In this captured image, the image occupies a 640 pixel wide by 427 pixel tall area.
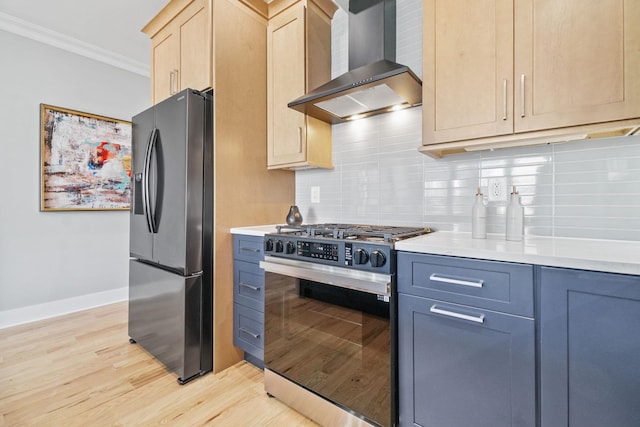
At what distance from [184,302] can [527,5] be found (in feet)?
7.74

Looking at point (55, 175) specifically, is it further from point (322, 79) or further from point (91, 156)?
point (322, 79)

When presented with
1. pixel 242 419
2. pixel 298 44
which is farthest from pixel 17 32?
pixel 242 419

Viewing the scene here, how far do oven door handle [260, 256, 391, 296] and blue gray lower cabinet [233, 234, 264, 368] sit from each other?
20 centimetres

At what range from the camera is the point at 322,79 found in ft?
7.30

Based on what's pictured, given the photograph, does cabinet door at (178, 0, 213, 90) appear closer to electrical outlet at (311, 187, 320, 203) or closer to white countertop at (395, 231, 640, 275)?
electrical outlet at (311, 187, 320, 203)

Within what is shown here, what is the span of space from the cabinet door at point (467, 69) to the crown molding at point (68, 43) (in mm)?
3403

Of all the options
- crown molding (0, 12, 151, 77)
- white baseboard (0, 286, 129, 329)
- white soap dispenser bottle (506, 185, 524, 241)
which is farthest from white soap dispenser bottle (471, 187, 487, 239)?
crown molding (0, 12, 151, 77)

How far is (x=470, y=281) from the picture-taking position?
3.66 ft

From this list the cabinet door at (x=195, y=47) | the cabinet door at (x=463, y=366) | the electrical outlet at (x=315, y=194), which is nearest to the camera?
the cabinet door at (x=463, y=366)

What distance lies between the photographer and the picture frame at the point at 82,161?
2865 millimetres

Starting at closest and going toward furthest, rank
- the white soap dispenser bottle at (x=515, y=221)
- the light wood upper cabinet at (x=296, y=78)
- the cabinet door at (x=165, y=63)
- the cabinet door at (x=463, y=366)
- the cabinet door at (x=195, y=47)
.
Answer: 1. the cabinet door at (x=463, y=366)
2. the white soap dispenser bottle at (x=515, y=221)
3. the cabinet door at (x=195, y=47)
4. the light wood upper cabinet at (x=296, y=78)
5. the cabinet door at (x=165, y=63)

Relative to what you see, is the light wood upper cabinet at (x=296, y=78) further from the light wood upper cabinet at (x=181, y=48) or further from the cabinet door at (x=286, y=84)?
the light wood upper cabinet at (x=181, y=48)

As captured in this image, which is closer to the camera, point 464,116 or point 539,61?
point 539,61

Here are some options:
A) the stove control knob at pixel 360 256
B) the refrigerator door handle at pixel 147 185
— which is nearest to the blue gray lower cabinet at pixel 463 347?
the stove control knob at pixel 360 256
